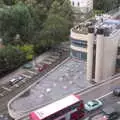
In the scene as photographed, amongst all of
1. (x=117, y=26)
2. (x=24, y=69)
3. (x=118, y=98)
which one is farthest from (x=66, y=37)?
(x=118, y=98)

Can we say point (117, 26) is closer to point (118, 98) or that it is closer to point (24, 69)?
point (118, 98)

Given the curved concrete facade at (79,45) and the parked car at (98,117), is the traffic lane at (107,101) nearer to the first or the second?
the parked car at (98,117)

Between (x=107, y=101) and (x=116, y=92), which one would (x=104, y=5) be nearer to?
(x=116, y=92)

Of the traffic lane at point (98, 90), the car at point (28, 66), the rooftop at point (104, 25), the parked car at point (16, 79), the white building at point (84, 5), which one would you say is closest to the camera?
the traffic lane at point (98, 90)

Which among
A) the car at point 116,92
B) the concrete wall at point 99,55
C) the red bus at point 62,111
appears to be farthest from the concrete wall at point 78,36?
the red bus at point 62,111

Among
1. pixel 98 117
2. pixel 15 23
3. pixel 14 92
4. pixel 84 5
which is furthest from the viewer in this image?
pixel 84 5

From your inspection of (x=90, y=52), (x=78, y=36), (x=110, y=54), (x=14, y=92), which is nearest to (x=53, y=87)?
(x=14, y=92)

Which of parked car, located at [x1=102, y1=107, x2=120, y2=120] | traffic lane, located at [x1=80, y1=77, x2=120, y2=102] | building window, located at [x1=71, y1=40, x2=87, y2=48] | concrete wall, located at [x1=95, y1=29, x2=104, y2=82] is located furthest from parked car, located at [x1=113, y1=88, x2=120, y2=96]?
building window, located at [x1=71, y1=40, x2=87, y2=48]
